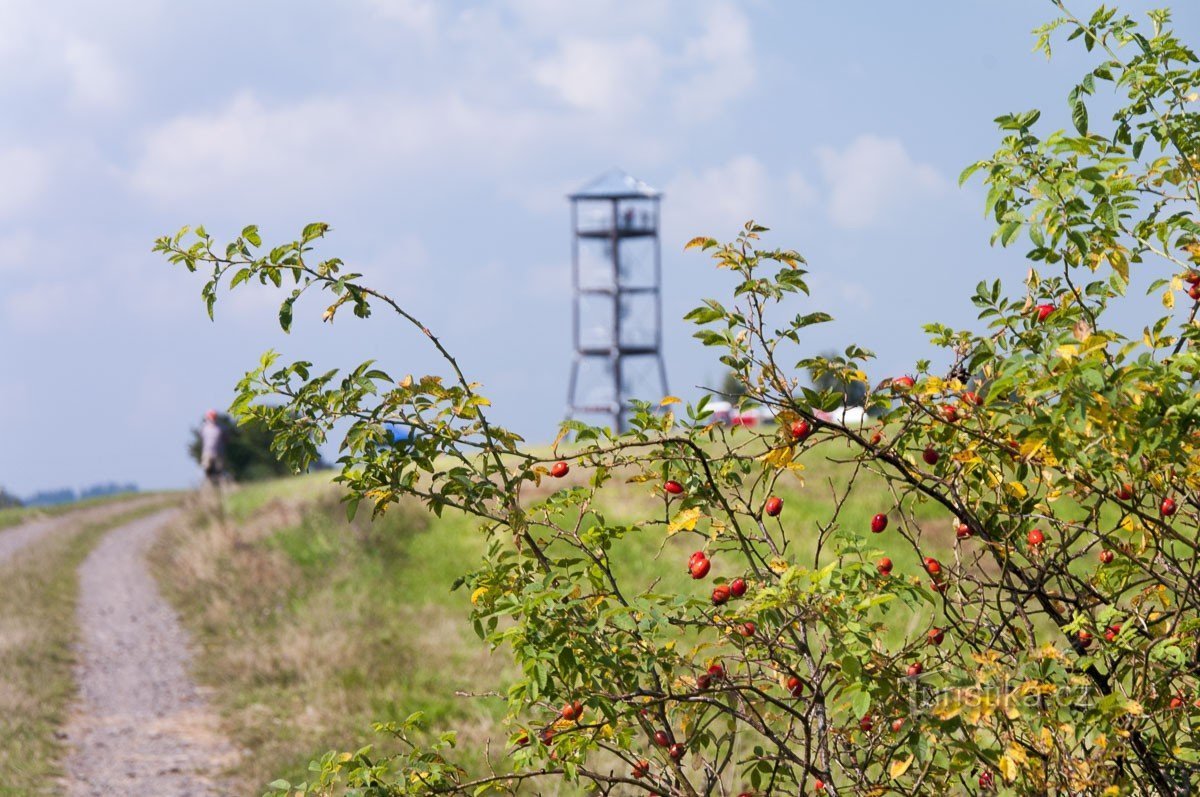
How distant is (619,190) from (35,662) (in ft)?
84.2

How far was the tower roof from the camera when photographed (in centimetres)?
3428

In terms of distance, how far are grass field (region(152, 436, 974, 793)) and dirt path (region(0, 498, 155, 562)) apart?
2704 millimetres

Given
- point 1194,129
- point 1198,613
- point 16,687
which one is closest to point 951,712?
point 1198,613

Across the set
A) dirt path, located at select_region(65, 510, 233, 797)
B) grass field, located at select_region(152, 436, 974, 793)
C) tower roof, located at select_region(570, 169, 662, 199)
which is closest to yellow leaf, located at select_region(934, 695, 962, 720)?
grass field, located at select_region(152, 436, 974, 793)

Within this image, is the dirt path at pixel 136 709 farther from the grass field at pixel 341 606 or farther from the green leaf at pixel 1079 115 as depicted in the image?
the green leaf at pixel 1079 115

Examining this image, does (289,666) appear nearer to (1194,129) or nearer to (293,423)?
(293,423)

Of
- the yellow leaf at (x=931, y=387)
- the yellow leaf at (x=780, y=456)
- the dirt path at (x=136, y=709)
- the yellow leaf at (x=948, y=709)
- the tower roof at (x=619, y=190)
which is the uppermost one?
the tower roof at (x=619, y=190)

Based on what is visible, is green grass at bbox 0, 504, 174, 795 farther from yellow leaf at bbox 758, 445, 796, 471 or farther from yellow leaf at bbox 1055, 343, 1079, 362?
yellow leaf at bbox 1055, 343, 1079, 362

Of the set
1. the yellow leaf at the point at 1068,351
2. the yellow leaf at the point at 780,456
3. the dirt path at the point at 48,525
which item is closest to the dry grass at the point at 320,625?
the dirt path at the point at 48,525

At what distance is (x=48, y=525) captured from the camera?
70.7ft

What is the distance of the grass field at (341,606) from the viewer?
8.11 meters

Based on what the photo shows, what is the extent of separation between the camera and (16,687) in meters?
9.67

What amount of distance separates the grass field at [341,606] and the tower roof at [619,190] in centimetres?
1652

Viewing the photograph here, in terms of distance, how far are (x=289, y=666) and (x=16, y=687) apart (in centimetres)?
221
